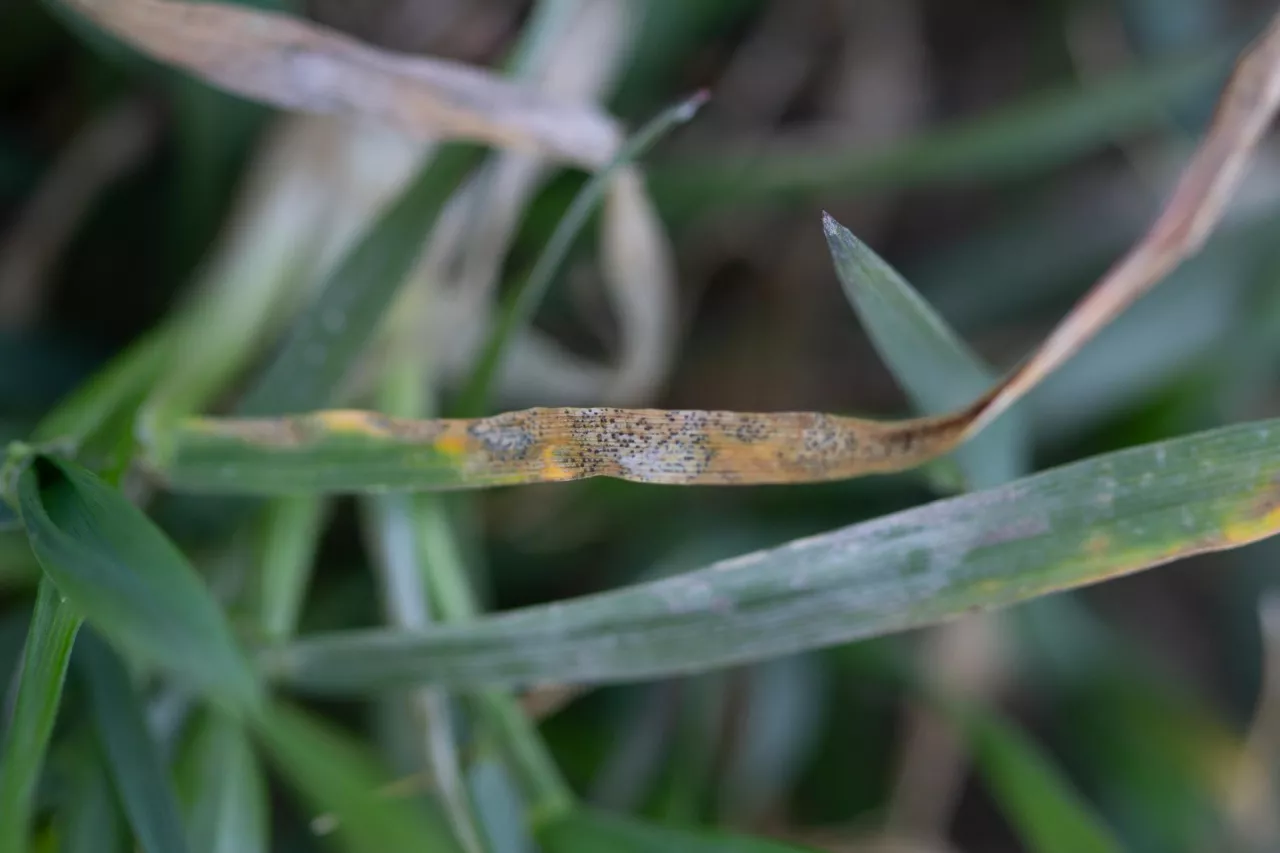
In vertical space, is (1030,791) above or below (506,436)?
below

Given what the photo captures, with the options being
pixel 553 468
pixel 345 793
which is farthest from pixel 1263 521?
pixel 345 793

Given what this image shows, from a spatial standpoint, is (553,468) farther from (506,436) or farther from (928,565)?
(928,565)

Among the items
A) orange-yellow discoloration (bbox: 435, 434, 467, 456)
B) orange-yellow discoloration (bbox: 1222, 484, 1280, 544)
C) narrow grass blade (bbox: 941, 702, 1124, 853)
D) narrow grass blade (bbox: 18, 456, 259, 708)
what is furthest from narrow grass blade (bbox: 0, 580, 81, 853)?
narrow grass blade (bbox: 941, 702, 1124, 853)

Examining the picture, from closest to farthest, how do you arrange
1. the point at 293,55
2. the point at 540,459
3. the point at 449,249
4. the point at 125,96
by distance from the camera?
the point at 540,459
the point at 293,55
the point at 449,249
the point at 125,96

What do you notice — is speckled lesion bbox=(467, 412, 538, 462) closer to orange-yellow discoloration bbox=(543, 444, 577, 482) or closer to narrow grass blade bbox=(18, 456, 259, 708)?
orange-yellow discoloration bbox=(543, 444, 577, 482)

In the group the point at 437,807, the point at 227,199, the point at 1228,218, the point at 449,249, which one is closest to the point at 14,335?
the point at 227,199

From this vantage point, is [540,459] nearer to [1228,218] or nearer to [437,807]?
[437,807]
